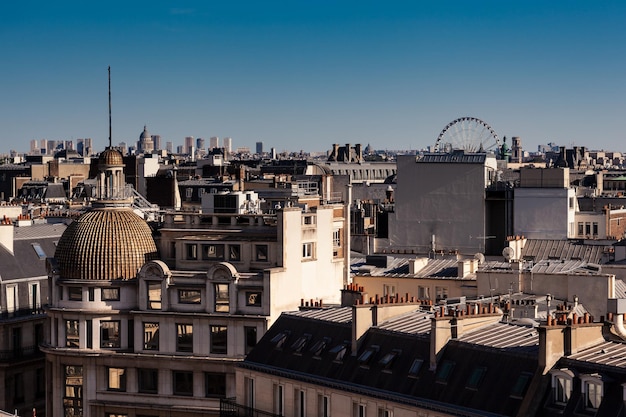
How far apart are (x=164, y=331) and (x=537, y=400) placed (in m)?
31.6

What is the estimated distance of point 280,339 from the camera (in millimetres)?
61906

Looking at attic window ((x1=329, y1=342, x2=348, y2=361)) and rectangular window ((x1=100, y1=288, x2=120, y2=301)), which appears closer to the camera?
attic window ((x1=329, y1=342, x2=348, y2=361))

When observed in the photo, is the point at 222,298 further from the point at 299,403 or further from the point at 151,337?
the point at 299,403

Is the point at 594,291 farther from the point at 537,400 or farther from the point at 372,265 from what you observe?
the point at 537,400

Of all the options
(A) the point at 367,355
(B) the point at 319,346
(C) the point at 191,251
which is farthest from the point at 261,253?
(A) the point at 367,355

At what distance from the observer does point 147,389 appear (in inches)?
2990

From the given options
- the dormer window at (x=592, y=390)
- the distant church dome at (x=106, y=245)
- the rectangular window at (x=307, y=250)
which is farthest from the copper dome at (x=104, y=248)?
the dormer window at (x=592, y=390)

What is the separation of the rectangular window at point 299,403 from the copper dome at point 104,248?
21487mm

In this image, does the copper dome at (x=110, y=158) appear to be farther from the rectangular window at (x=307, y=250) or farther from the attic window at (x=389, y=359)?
the attic window at (x=389, y=359)

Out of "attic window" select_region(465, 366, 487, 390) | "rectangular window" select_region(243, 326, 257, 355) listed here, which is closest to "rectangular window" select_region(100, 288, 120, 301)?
"rectangular window" select_region(243, 326, 257, 355)

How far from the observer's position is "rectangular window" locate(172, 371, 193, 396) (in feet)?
246

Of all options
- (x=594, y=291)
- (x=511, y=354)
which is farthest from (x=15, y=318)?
(x=511, y=354)

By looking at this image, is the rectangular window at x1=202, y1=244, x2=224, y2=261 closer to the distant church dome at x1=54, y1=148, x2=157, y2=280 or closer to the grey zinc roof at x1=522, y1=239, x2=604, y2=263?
the distant church dome at x1=54, y1=148, x2=157, y2=280

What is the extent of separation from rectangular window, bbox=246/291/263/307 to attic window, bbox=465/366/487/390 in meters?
24.7
